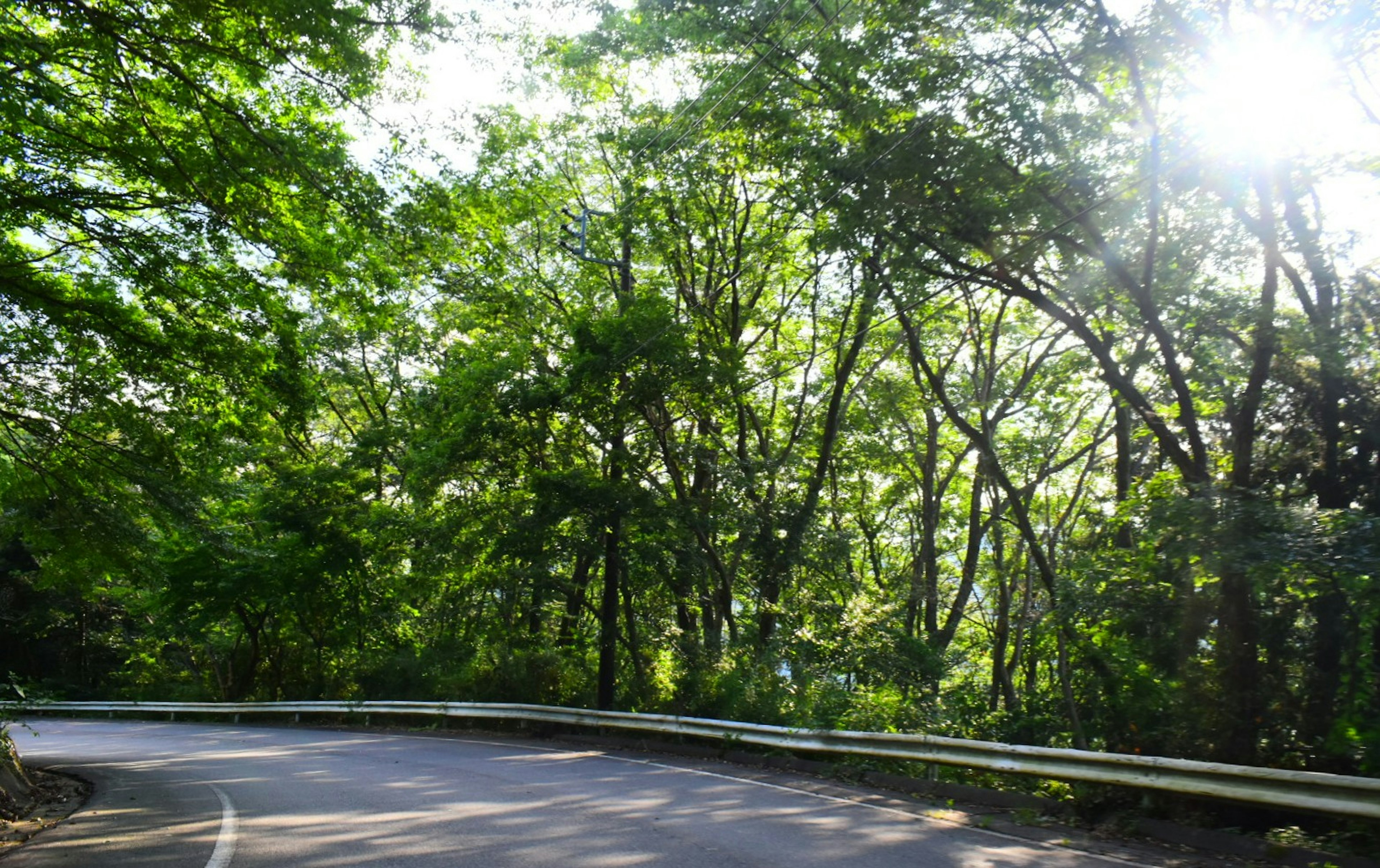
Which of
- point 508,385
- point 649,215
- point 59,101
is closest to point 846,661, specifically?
point 508,385

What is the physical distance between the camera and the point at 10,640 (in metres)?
43.0

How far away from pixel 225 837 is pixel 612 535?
40.3 feet

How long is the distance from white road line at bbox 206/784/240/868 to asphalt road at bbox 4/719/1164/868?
0.02 metres

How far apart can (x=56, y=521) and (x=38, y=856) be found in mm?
7811

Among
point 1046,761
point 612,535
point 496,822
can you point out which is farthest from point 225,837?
point 612,535

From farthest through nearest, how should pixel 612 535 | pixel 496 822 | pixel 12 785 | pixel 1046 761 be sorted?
pixel 612 535, pixel 12 785, pixel 1046 761, pixel 496 822

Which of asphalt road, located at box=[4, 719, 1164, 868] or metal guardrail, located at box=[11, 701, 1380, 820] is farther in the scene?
asphalt road, located at box=[4, 719, 1164, 868]

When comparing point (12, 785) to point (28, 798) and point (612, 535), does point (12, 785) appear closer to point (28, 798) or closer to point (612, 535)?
point (28, 798)

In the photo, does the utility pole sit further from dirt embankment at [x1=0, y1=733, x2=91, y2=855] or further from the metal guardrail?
dirt embankment at [x1=0, y1=733, x2=91, y2=855]

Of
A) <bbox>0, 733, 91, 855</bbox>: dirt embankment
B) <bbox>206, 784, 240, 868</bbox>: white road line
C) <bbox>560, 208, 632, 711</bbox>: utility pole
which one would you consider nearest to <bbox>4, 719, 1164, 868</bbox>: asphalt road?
<bbox>206, 784, 240, 868</bbox>: white road line

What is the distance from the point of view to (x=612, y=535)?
780 inches

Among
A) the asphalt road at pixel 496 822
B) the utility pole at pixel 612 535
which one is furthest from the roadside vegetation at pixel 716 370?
the asphalt road at pixel 496 822

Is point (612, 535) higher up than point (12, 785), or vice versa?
point (612, 535)

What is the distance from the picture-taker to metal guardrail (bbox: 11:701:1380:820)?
649 centimetres
